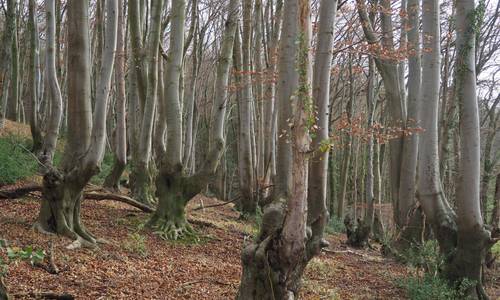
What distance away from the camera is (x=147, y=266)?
6.46 m

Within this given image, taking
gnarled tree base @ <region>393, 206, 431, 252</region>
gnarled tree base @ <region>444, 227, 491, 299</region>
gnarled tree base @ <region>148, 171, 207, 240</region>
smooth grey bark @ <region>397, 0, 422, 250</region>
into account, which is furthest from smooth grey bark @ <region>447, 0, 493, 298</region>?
gnarled tree base @ <region>148, 171, 207, 240</region>

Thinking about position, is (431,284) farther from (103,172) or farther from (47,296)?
(103,172)

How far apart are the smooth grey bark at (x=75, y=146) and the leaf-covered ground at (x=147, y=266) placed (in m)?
0.35

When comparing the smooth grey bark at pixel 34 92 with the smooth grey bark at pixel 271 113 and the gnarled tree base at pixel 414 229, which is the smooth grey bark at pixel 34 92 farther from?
the gnarled tree base at pixel 414 229

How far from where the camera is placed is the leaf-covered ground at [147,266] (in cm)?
505

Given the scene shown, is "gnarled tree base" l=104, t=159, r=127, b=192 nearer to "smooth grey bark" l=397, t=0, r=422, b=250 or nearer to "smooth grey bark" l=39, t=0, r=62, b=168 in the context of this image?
"smooth grey bark" l=39, t=0, r=62, b=168

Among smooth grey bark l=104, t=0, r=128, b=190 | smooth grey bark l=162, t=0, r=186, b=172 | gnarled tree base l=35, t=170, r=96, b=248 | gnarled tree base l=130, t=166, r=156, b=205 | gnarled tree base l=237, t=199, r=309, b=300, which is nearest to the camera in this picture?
gnarled tree base l=237, t=199, r=309, b=300

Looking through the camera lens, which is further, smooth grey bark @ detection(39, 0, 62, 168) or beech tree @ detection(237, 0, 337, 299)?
smooth grey bark @ detection(39, 0, 62, 168)

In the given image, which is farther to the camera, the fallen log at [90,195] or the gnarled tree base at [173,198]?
the gnarled tree base at [173,198]

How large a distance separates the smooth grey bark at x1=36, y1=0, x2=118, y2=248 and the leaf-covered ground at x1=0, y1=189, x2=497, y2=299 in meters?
0.35

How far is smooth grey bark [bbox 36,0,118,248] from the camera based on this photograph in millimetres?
6398

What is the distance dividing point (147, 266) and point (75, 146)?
197 centimetres

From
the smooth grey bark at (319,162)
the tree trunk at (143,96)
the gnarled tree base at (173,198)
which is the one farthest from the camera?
the tree trunk at (143,96)

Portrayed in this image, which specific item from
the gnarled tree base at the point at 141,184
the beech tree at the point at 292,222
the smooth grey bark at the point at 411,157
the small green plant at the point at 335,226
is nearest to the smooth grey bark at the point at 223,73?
the gnarled tree base at the point at 141,184
